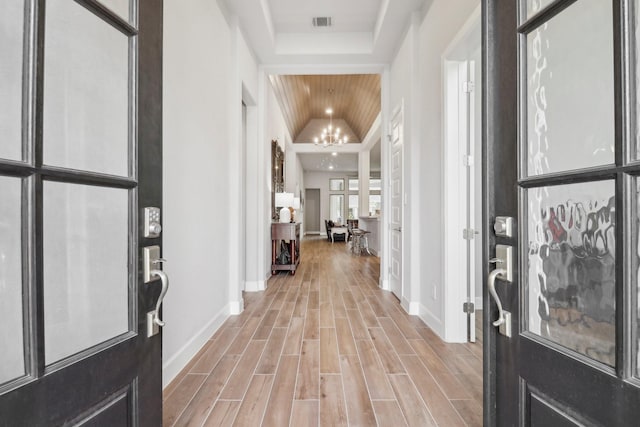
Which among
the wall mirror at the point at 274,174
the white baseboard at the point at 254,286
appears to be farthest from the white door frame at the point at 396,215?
the wall mirror at the point at 274,174

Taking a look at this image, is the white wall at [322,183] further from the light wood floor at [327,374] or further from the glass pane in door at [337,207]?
the light wood floor at [327,374]

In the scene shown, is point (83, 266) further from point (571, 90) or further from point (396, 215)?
point (396, 215)

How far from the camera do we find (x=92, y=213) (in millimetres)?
804

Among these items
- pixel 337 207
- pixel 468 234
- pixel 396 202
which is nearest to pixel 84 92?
pixel 468 234

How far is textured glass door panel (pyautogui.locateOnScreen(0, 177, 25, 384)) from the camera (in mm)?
605

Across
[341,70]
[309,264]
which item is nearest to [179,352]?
[341,70]

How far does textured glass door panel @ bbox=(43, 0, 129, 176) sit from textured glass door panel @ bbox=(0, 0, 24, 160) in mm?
57

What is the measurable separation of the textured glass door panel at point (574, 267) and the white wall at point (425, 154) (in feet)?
6.00

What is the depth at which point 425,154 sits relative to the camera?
3066 mm

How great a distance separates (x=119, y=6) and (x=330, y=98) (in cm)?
928

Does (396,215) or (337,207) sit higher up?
(337,207)

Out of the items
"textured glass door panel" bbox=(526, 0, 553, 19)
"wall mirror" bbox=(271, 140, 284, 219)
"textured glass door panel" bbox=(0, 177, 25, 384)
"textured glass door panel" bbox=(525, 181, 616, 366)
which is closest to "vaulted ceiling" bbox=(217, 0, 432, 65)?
"wall mirror" bbox=(271, 140, 284, 219)

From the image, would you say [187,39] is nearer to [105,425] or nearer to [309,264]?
[105,425]

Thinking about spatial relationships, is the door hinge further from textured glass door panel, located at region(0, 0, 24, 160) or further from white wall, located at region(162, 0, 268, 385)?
textured glass door panel, located at region(0, 0, 24, 160)
